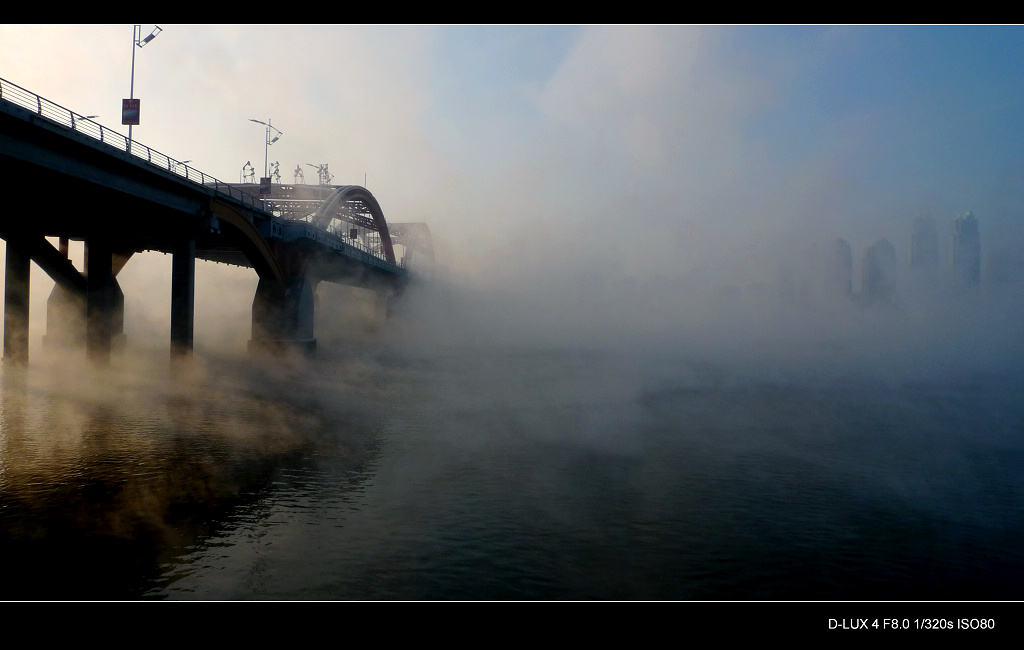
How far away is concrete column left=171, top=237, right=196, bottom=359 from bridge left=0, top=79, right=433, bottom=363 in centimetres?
9

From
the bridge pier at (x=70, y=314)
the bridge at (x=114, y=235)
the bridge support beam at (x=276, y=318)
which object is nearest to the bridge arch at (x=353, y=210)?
the bridge at (x=114, y=235)

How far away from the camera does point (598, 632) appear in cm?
698

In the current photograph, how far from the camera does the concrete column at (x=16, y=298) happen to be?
5909 centimetres

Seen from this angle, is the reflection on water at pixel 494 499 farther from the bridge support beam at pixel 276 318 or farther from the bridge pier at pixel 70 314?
the bridge support beam at pixel 276 318

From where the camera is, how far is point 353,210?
141500 millimetres

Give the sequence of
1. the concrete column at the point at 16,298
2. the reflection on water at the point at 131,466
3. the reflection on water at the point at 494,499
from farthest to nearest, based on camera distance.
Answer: the concrete column at the point at 16,298, the reflection on water at the point at 131,466, the reflection on water at the point at 494,499

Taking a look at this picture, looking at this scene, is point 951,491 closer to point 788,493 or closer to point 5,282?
point 788,493

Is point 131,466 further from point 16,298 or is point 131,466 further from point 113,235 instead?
point 16,298

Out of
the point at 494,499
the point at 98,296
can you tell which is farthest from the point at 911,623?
the point at 98,296

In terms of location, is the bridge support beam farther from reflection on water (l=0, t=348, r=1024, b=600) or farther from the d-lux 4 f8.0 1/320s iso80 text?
the d-lux 4 f8.0 1/320s iso80 text

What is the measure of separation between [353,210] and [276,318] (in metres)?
70.6

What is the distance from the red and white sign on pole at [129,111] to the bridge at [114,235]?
21.4ft

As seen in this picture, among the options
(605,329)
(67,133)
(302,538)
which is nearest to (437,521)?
(302,538)

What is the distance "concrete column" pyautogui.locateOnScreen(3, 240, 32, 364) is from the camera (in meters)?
59.1
